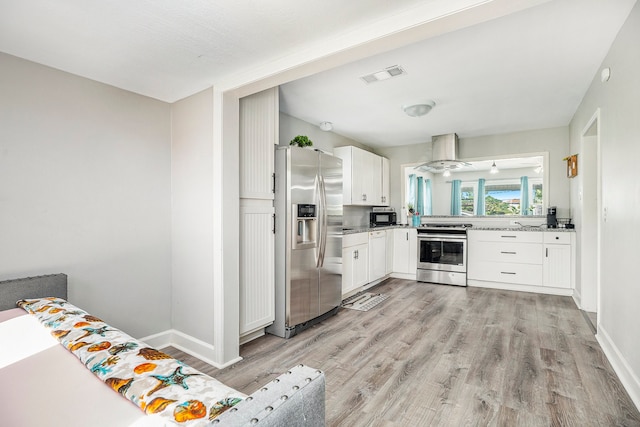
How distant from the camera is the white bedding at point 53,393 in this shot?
903 millimetres

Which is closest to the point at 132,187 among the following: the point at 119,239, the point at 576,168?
the point at 119,239

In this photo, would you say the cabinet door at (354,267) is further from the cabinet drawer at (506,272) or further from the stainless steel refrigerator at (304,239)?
the cabinet drawer at (506,272)

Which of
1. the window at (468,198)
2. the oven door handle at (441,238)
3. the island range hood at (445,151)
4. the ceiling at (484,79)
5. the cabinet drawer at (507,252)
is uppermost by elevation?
the ceiling at (484,79)

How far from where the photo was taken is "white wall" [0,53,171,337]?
211 centimetres

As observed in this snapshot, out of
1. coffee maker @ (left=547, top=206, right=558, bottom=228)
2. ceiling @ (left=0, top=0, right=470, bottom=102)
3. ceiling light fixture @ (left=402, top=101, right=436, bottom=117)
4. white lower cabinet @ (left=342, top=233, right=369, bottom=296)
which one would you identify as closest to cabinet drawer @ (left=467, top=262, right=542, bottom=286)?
coffee maker @ (left=547, top=206, right=558, bottom=228)

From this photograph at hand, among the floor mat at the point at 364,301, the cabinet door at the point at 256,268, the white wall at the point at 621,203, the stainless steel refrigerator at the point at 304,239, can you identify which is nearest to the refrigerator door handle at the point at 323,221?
the stainless steel refrigerator at the point at 304,239

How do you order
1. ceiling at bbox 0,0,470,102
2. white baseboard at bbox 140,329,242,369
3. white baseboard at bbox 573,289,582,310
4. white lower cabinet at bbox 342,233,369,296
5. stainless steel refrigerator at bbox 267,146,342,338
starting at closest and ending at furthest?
1. ceiling at bbox 0,0,470,102
2. white baseboard at bbox 140,329,242,369
3. stainless steel refrigerator at bbox 267,146,342,338
4. white baseboard at bbox 573,289,582,310
5. white lower cabinet at bbox 342,233,369,296

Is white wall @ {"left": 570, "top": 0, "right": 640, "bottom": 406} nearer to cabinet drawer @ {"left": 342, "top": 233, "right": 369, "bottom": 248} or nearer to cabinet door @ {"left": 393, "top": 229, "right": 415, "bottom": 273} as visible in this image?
cabinet drawer @ {"left": 342, "top": 233, "right": 369, "bottom": 248}

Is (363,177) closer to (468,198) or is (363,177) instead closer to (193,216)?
(193,216)

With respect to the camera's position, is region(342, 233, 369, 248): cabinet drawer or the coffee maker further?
the coffee maker

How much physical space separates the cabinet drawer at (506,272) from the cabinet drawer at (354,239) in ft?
6.15

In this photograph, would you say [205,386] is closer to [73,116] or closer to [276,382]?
[276,382]

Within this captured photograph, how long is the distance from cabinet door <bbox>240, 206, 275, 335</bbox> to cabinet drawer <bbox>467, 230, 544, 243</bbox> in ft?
11.6

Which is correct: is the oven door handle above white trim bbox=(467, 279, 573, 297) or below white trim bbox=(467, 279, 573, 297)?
above
